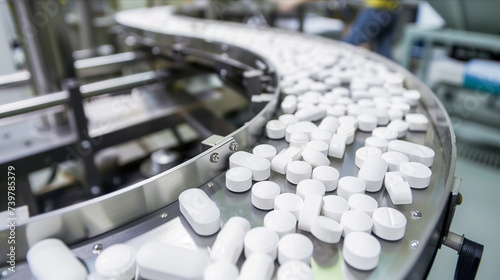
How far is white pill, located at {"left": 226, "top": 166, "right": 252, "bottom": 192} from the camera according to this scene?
51 centimetres

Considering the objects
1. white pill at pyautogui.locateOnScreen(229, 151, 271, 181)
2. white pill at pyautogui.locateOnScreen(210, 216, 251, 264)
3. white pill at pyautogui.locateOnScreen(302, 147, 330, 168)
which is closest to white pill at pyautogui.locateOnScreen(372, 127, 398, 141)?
white pill at pyautogui.locateOnScreen(302, 147, 330, 168)

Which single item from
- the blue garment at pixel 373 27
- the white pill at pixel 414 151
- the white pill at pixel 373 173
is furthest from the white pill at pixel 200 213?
the blue garment at pixel 373 27

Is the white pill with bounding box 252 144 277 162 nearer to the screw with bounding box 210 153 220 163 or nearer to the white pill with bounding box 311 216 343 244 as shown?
the screw with bounding box 210 153 220 163

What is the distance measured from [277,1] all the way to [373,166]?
2727 millimetres

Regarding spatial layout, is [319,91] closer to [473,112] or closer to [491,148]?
[491,148]

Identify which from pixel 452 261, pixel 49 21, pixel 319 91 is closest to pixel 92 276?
pixel 319 91

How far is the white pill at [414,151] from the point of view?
21.9 inches

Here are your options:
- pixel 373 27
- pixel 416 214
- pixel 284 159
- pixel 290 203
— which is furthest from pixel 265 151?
pixel 373 27

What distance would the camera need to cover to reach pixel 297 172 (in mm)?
521

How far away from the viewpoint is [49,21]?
145 centimetres

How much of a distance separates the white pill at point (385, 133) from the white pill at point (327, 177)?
18 cm

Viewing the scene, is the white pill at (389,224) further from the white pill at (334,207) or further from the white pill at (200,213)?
the white pill at (200,213)

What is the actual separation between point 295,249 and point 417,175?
0.25 m

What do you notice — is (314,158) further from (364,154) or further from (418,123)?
(418,123)
